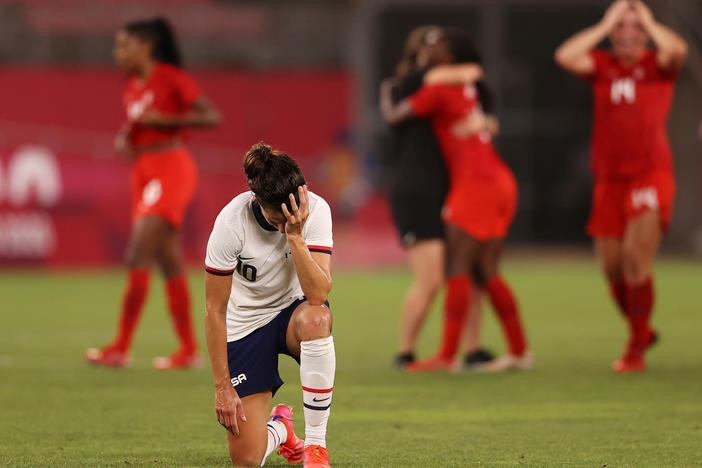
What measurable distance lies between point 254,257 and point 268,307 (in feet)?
0.95

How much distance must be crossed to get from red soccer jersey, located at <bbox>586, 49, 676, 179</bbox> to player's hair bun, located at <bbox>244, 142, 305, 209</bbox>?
3731 mm

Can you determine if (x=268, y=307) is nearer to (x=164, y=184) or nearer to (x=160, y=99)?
(x=164, y=184)

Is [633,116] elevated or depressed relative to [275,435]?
elevated

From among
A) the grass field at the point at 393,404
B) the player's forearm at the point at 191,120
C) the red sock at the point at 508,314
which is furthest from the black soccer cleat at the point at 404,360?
the player's forearm at the point at 191,120

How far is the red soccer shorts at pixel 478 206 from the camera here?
8.04m

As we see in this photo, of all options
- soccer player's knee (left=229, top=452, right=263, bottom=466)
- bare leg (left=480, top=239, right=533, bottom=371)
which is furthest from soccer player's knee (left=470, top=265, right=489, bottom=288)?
soccer player's knee (left=229, top=452, right=263, bottom=466)

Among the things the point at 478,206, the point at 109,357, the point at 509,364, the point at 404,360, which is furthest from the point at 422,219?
the point at 109,357

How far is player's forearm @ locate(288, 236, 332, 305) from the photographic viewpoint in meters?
4.73

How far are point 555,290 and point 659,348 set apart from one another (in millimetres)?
5928

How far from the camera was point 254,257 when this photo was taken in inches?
197

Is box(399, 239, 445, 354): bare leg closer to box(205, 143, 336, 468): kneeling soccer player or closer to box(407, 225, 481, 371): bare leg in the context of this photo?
box(407, 225, 481, 371): bare leg

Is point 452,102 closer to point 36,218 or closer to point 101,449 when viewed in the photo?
point 101,449

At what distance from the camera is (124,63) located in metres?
8.59

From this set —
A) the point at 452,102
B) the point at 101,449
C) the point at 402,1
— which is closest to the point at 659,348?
the point at 452,102
